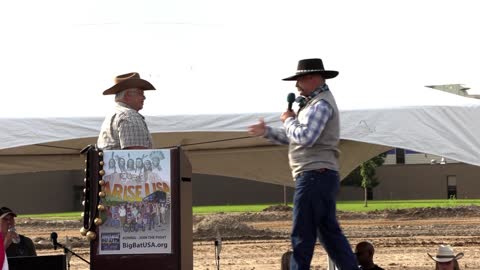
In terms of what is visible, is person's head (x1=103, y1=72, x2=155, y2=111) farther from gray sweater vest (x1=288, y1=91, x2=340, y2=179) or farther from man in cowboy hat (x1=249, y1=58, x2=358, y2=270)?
gray sweater vest (x1=288, y1=91, x2=340, y2=179)

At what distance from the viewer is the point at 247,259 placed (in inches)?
A: 899

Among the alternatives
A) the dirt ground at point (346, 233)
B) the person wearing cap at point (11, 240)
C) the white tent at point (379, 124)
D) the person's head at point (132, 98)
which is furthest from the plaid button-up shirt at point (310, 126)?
the dirt ground at point (346, 233)

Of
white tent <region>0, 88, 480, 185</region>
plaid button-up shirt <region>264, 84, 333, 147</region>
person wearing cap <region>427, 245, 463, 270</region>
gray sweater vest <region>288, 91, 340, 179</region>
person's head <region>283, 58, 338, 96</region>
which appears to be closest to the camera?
plaid button-up shirt <region>264, 84, 333, 147</region>

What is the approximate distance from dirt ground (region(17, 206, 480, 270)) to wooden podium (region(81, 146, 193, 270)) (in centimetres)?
739

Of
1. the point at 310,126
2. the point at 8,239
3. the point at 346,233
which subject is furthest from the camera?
the point at 346,233

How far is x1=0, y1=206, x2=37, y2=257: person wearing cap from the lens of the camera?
7.96 metres

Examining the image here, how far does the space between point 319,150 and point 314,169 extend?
12 cm

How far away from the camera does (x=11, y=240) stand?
8.20 meters

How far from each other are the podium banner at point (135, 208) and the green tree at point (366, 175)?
5296cm

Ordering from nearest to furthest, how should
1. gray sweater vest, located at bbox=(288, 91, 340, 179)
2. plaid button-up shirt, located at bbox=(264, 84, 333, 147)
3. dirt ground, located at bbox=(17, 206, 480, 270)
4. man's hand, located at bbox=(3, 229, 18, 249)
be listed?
1. plaid button-up shirt, located at bbox=(264, 84, 333, 147)
2. gray sweater vest, located at bbox=(288, 91, 340, 179)
3. man's hand, located at bbox=(3, 229, 18, 249)
4. dirt ground, located at bbox=(17, 206, 480, 270)

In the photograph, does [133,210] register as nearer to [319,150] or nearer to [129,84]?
[129,84]

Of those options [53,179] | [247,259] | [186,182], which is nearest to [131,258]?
[186,182]

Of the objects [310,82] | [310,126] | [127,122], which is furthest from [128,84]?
[310,126]

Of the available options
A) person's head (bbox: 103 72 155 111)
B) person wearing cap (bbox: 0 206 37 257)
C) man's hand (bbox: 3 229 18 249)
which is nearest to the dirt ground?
person wearing cap (bbox: 0 206 37 257)
